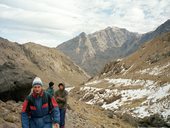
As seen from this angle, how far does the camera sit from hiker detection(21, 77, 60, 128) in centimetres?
856

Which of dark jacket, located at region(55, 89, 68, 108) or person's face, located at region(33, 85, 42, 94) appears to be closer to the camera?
person's face, located at region(33, 85, 42, 94)

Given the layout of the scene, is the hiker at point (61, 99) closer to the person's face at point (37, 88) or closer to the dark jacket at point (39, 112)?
the dark jacket at point (39, 112)

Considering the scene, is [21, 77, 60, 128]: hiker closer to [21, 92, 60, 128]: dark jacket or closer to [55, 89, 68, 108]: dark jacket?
[21, 92, 60, 128]: dark jacket

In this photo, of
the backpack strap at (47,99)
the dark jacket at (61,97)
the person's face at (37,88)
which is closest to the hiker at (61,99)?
the dark jacket at (61,97)

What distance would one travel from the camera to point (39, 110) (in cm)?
869

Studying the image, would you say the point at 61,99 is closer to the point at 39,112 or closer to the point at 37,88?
the point at 39,112

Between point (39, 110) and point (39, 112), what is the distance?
2.2 inches

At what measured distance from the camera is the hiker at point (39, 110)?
8562 mm

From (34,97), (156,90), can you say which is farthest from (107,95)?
(34,97)

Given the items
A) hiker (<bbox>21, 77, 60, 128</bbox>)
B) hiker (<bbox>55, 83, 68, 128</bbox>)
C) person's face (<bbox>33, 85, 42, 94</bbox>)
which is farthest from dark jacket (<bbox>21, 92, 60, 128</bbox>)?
hiker (<bbox>55, 83, 68, 128</bbox>)

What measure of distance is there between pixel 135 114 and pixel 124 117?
4.90m

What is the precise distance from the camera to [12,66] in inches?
819

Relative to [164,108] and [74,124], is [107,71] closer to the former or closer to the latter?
[164,108]

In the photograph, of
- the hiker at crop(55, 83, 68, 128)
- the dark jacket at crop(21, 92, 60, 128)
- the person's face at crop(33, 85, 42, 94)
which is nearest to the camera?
the person's face at crop(33, 85, 42, 94)
